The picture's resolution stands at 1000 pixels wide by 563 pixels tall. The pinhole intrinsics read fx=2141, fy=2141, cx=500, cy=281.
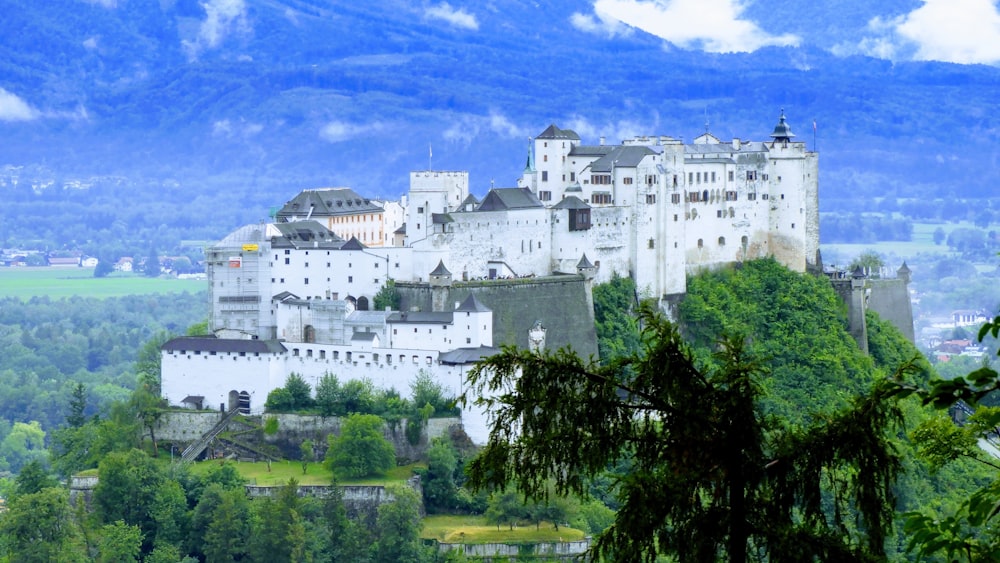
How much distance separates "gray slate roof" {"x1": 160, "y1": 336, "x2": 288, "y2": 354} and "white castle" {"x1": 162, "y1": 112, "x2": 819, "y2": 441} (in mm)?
41

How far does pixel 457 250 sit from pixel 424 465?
726cm

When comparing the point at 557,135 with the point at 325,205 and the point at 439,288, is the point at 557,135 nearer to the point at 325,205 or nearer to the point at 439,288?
the point at 325,205

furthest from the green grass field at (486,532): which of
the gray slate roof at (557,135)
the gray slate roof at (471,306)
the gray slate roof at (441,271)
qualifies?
the gray slate roof at (557,135)

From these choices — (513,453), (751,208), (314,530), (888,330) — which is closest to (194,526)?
(314,530)

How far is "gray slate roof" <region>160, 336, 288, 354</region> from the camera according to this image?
57.8 metres

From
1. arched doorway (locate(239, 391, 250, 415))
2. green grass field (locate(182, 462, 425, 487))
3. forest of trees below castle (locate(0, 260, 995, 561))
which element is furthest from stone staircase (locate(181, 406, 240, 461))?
forest of trees below castle (locate(0, 260, 995, 561))

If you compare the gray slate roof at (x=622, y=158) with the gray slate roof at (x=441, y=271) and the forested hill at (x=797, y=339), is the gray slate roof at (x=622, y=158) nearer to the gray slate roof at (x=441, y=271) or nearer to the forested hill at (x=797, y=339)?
the forested hill at (x=797, y=339)

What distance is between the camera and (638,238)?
6412cm

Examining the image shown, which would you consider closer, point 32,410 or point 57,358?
point 32,410

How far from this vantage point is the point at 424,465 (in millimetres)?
55781

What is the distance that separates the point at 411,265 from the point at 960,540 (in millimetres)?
45282

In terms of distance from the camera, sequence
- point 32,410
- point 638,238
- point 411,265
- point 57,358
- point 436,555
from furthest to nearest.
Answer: point 57,358 → point 32,410 → point 638,238 → point 411,265 → point 436,555

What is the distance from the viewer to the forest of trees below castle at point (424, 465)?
53.2 metres

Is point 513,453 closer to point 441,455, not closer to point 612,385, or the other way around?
point 612,385
